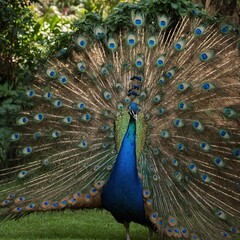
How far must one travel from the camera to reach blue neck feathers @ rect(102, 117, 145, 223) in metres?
5.27

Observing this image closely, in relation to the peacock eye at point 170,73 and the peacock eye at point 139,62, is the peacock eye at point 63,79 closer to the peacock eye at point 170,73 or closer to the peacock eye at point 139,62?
the peacock eye at point 139,62

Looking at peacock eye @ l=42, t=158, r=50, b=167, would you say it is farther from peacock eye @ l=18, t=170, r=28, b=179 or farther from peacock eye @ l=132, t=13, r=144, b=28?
peacock eye @ l=132, t=13, r=144, b=28

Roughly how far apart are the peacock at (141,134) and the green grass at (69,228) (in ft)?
1.24

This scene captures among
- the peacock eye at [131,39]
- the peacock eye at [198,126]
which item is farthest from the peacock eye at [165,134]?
the peacock eye at [131,39]

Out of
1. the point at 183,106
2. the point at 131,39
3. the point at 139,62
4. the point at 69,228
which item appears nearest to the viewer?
the point at 183,106

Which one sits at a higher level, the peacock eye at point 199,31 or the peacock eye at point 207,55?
the peacock eye at point 199,31

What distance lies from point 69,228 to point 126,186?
1.32 m

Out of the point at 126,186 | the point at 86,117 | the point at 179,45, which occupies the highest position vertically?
the point at 179,45

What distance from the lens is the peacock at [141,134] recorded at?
5.43 meters

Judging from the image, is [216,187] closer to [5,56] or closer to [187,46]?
[187,46]

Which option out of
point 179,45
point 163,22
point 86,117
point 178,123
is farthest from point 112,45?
point 178,123

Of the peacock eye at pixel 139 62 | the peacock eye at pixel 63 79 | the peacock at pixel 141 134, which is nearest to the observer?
the peacock at pixel 141 134

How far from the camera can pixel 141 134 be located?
559 cm

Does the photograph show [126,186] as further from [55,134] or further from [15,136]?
[15,136]
